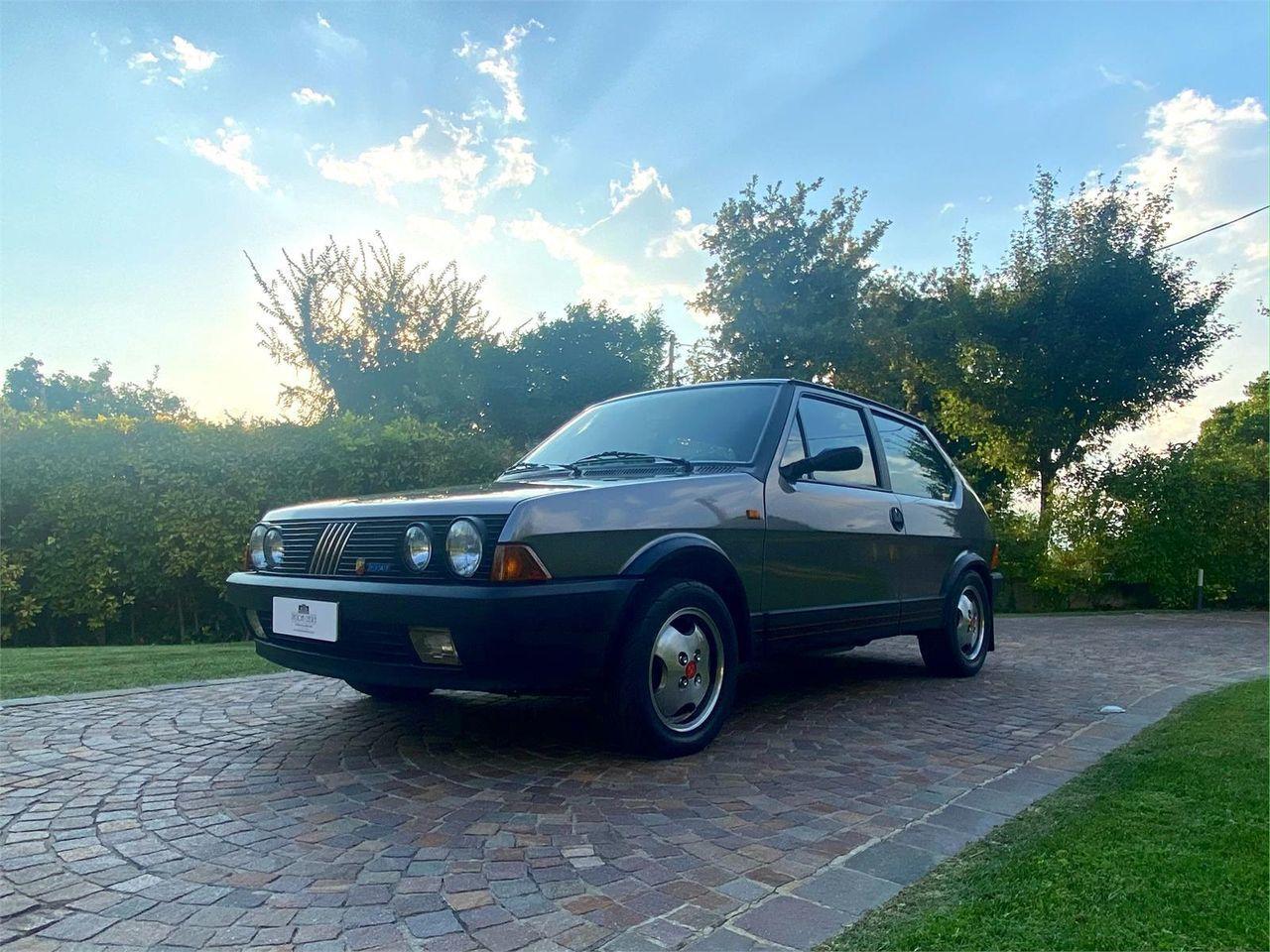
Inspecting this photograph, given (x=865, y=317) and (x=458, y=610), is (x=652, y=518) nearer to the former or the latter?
(x=458, y=610)

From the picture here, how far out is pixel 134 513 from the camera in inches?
347

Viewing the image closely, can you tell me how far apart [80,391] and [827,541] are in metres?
55.4

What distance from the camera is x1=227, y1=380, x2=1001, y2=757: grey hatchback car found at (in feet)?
9.84

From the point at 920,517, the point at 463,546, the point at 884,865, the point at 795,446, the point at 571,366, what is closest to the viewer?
the point at 884,865

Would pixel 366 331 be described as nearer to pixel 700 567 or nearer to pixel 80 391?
pixel 700 567

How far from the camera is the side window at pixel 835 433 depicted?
4500 mm

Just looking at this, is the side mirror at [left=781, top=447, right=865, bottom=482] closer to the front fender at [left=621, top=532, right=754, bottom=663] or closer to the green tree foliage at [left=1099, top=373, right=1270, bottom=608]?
the front fender at [left=621, top=532, right=754, bottom=663]

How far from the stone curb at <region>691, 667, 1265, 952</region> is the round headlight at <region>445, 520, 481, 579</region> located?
144 cm

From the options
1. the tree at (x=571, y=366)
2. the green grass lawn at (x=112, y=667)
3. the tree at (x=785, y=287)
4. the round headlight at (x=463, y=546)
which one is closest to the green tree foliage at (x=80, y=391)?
the tree at (x=571, y=366)

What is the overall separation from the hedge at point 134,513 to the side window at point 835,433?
6536 mm

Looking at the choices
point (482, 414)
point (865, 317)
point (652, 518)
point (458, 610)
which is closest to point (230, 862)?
point (458, 610)

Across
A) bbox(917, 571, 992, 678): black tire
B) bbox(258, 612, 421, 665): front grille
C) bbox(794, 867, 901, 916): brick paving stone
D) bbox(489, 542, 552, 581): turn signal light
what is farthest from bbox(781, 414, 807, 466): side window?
bbox(794, 867, 901, 916): brick paving stone

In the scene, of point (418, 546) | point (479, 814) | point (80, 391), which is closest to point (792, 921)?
point (479, 814)

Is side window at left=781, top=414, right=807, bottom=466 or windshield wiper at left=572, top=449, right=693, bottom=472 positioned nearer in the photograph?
windshield wiper at left=572, top=449, right=693, bottom=472
